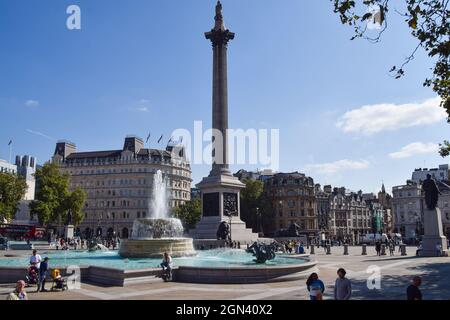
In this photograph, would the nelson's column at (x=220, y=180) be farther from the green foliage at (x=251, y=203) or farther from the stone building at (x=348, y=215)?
the stone building at (x=348, y=215)

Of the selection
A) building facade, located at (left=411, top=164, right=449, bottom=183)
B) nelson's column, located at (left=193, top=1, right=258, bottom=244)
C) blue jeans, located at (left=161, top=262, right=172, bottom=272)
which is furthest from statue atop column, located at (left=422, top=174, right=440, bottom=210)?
building facade, located at (left=411, top=164, right=449, bottom=183)

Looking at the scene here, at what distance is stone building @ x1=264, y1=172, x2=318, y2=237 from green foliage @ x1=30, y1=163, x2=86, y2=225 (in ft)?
157

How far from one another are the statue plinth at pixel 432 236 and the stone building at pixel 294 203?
6264 centimetres

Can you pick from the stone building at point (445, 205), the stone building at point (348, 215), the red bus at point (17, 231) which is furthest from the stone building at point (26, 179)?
the stone building at point (445, 205)

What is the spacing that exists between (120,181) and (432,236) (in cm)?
8081

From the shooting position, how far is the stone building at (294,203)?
97062mm

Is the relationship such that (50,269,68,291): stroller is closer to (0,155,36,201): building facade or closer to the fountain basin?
the fountain basin

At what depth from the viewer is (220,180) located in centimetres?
4209

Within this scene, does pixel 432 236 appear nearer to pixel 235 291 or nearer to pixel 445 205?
pixel 235 291

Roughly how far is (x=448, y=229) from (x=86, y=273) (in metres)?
98.6

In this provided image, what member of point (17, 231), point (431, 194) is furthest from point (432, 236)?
point (17, 231)

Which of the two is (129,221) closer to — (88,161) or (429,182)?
(88,161)

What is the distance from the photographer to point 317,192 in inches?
4345
